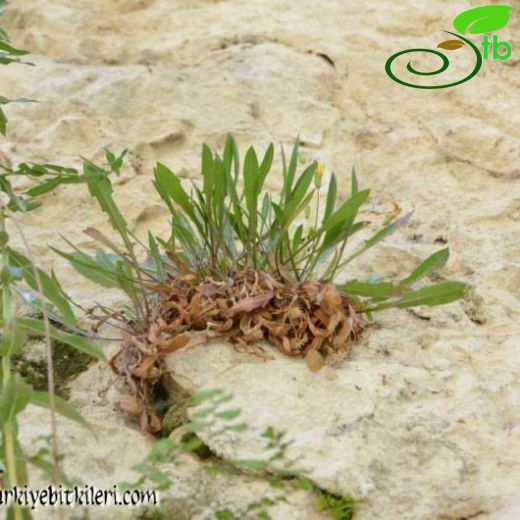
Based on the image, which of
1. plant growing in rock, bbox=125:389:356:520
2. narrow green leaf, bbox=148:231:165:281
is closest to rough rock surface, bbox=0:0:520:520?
plant growing in rock, bbox=125:389:356:520

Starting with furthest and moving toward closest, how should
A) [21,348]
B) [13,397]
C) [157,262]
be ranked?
[157,262]
[21,348]
[13,397]

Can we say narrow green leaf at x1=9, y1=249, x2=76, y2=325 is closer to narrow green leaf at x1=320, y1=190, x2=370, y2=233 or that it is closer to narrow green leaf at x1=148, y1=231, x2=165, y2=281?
narrow green leaf at x1=148, y1=231, x2=165, y2=281

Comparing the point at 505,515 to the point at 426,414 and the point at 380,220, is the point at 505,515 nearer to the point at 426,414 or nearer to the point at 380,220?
the point at 426,414

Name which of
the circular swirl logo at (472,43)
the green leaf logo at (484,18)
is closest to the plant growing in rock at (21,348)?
the circular swirl logo at (472,43)

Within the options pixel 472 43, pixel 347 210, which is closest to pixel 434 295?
pixel 347 210

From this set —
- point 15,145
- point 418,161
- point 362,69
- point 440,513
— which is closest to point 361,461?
point 440,513

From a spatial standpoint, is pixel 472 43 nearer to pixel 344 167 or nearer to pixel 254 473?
pixel 344 167

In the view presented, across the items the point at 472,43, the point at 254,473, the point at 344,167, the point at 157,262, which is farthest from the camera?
the point at 472,43
